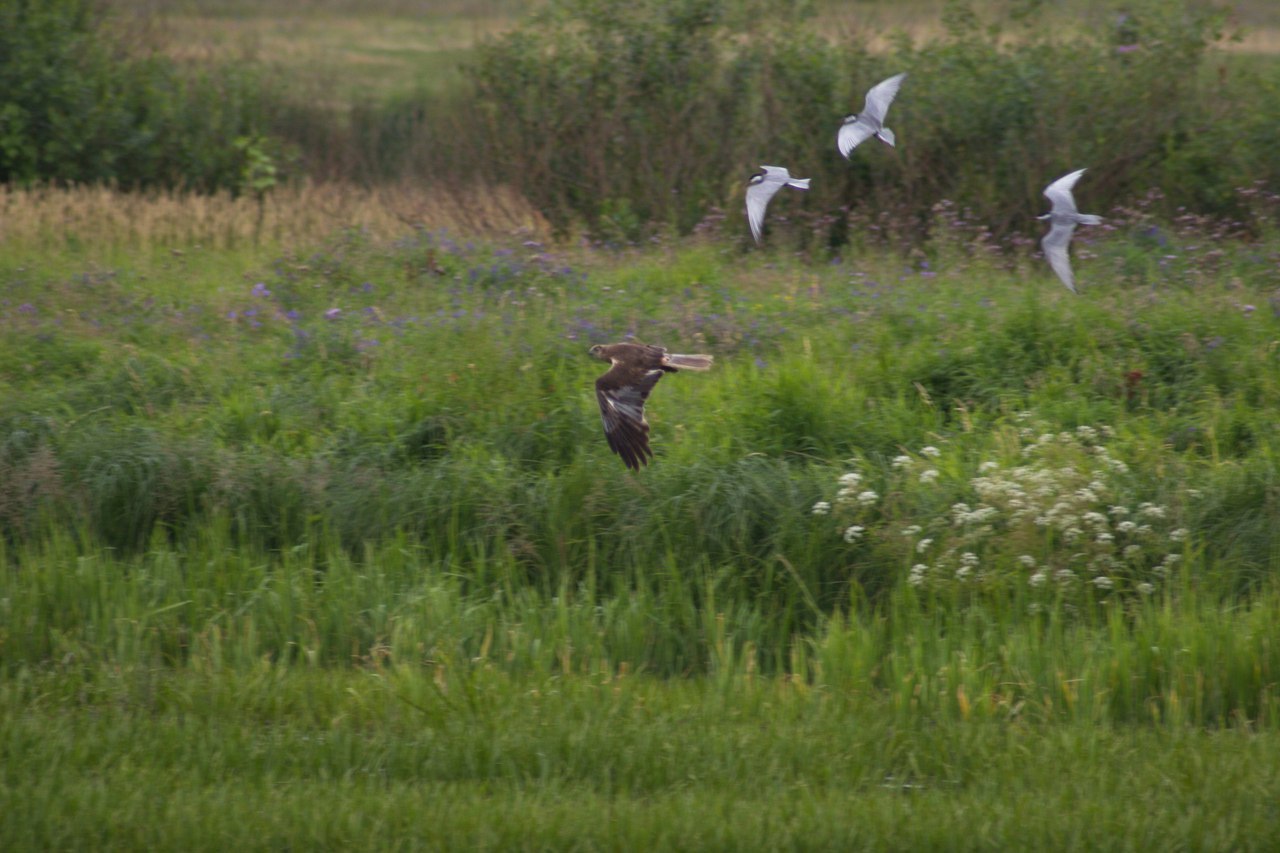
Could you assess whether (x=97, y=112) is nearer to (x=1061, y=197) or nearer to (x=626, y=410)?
Result: (x=626, y=410)

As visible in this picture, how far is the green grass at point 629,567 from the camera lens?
3984 millimetres

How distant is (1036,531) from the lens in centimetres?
559

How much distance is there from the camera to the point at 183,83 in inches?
664

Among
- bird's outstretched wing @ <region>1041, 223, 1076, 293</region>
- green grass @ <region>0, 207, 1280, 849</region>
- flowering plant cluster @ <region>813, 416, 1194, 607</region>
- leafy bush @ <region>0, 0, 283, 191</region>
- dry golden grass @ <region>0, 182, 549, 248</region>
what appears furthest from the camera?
leafy bush @ <region>0, 0, 283, 191</region>

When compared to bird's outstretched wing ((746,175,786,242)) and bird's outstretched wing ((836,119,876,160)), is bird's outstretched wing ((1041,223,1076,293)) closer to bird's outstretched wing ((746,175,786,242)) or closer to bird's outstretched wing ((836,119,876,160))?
bird's outstretched wing ((836,119,876,160))

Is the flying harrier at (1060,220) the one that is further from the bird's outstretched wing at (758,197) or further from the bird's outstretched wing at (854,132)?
the bird's outstretched wing at (758,197)

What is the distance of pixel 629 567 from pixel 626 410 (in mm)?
771

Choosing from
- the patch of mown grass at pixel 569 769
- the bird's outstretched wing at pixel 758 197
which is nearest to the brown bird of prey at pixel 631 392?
the bird's outstretched wing at pixel 758 197

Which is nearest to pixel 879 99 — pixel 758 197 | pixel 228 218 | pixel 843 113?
pixel 758 197

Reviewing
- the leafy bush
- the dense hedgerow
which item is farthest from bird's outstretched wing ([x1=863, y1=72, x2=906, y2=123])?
the leafy bush

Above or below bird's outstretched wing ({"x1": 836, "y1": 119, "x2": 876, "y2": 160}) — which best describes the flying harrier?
below

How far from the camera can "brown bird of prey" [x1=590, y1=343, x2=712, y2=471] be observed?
5.64 metres

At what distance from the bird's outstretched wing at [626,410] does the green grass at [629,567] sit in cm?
56

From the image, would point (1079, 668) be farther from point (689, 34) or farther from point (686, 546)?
point (689, 34)
